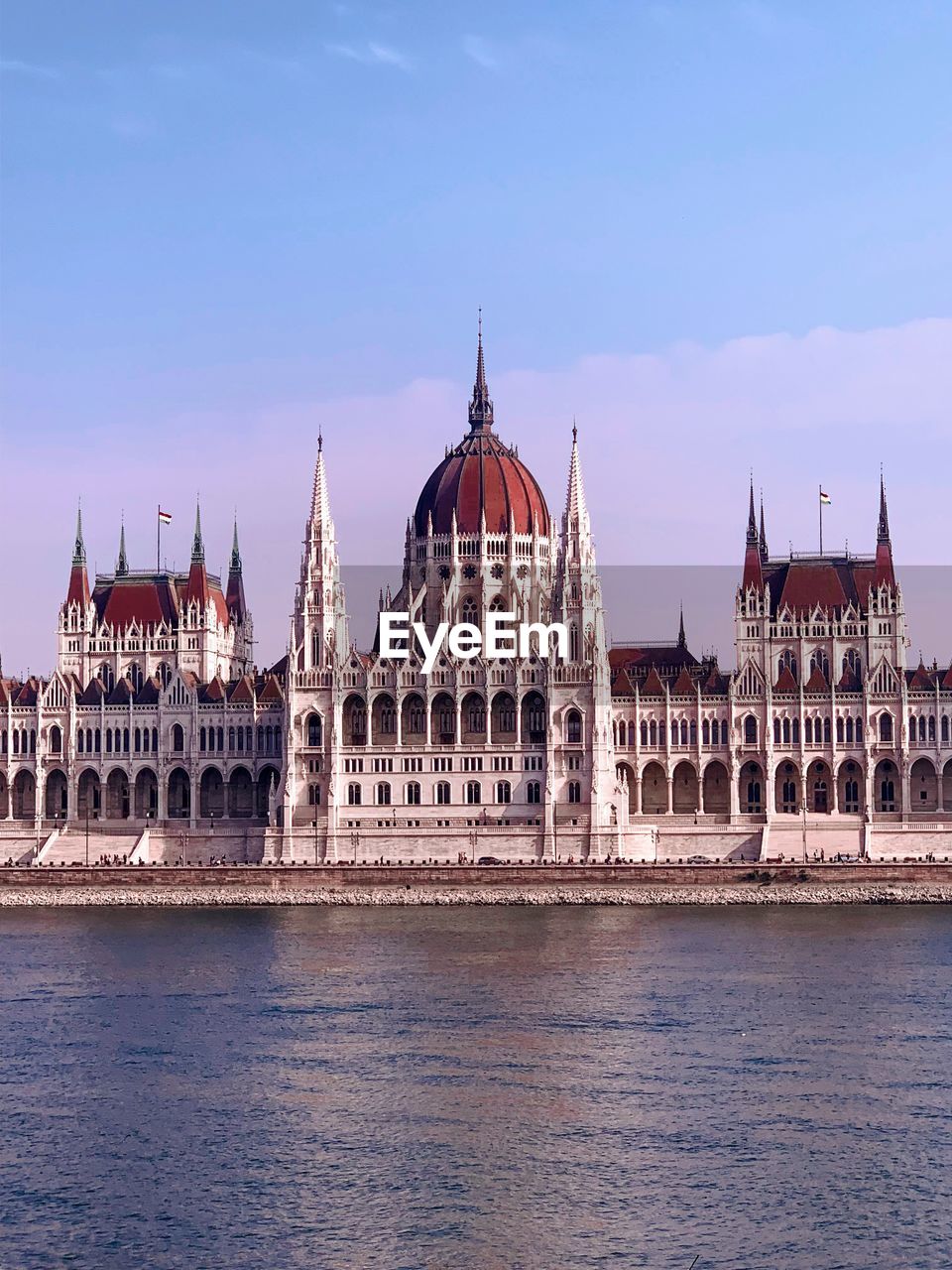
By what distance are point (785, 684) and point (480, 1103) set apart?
289 ft

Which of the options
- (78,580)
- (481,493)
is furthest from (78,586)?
(481,493)

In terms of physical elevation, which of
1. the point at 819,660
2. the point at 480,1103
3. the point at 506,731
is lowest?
the point at 480,1103

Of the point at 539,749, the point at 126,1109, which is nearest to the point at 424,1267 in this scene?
the point at 126,1109

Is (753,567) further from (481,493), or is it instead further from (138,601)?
(138,601)

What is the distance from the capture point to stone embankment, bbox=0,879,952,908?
131 metres

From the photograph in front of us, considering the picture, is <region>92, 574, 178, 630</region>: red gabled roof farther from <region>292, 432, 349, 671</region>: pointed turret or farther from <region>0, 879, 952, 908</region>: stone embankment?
<region>0, 879, 952, 908</region>: stone embankment

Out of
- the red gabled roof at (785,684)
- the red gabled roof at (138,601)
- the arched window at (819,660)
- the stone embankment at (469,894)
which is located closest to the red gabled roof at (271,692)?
the red gabled roof at (138,601)

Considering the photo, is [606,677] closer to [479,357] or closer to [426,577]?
[426,577]

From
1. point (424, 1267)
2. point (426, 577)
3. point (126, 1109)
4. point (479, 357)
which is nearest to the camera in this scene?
point (424, 1267)

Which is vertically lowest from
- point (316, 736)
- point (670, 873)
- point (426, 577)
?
point (670, 873)

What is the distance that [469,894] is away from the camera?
13412 centimetres

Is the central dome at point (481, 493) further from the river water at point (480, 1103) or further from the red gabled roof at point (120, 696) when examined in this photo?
the river water at point (480, 1103)

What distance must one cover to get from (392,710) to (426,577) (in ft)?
52.8

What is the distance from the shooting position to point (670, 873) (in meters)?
135
